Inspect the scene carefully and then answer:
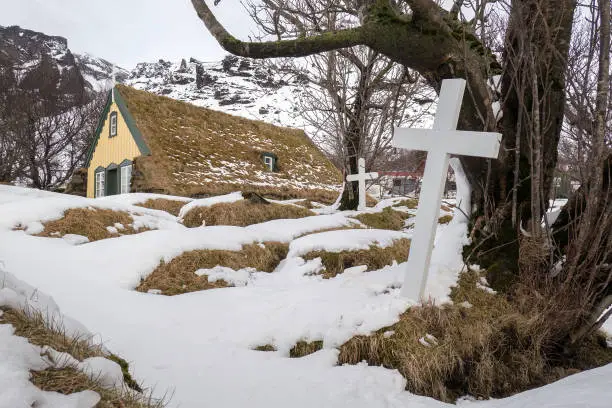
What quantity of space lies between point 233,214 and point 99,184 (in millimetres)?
→ 13345

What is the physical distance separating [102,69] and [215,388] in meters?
Result: 157

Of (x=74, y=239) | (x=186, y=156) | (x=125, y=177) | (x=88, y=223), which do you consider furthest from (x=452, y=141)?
(x=125, y=177)

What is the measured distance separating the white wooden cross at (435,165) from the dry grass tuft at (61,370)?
2397 millimetres

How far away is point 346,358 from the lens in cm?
294

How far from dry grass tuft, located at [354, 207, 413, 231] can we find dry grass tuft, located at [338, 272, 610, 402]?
6.44 metres

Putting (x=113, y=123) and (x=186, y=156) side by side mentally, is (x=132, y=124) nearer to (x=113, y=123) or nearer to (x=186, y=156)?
(x=113, y=123)

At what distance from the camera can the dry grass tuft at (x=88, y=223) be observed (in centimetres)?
608

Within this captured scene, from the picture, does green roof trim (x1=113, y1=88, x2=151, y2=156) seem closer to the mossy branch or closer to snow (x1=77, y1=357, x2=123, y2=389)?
the mossy branch

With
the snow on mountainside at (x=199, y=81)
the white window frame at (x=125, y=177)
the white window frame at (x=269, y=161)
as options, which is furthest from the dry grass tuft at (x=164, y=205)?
the snow on mountainside at (x=199, y=81)

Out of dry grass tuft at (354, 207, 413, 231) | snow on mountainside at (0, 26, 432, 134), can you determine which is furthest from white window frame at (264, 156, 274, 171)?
snow on mountainside at (0, 26, 432, 134)

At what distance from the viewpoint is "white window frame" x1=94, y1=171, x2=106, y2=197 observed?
17828 millimetres

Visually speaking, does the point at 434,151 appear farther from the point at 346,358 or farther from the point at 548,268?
the point at 346,358

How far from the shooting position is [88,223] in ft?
21.3

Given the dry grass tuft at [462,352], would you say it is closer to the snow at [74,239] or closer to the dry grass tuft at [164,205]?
the snow at [74,239]
